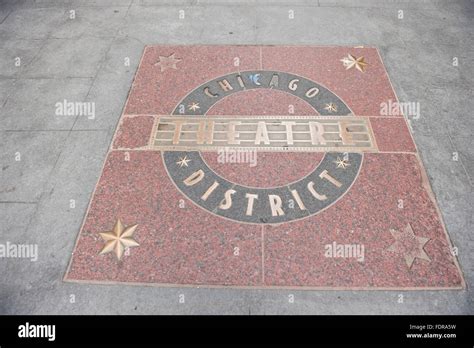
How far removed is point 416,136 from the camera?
5840 millimetres

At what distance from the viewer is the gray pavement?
4184mm

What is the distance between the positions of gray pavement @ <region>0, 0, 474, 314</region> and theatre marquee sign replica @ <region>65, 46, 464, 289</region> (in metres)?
0.20

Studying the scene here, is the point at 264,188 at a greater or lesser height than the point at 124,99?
lesser

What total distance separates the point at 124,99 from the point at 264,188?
2999 mm

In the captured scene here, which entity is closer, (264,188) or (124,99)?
(264,188)

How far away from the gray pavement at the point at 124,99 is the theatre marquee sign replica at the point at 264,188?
20cm

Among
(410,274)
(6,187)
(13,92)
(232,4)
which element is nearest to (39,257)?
(6,187)

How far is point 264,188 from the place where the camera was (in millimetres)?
5145

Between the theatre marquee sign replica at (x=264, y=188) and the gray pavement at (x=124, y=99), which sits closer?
the gray pavement at (x=124, y=99)

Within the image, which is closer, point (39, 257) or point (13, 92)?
point (39, 257)

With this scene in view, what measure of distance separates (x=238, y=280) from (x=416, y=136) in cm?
355

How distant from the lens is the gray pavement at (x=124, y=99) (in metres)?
4.18

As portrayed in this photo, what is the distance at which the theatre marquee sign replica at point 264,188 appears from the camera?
4.42m
